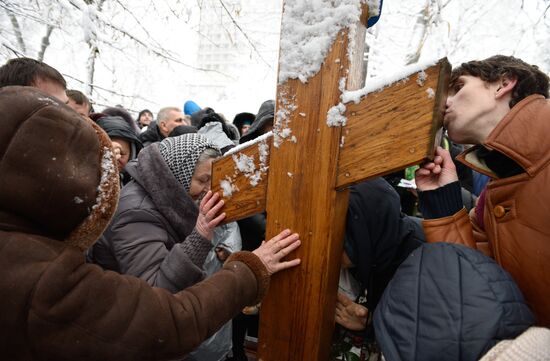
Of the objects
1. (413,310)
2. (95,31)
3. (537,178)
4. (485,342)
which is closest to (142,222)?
(413,310)

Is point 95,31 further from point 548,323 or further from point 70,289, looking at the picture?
point 548,323

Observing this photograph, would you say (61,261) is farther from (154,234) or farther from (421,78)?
(421,78)

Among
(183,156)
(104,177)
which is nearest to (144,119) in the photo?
(183,156)

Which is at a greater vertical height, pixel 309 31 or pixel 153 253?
pixel 309 31

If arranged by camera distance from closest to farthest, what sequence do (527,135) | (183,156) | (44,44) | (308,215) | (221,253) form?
1. (527,135)
2. (308,215)
3. (183,156)
4. (221,253)
5. (44,44)

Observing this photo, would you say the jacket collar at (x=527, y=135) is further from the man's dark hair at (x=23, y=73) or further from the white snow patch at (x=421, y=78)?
the man's dark hair at (x=23, y=73)

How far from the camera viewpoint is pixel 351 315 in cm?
122

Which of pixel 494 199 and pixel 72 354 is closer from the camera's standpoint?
pixel 72 354

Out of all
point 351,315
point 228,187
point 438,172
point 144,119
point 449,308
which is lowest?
point 351,315

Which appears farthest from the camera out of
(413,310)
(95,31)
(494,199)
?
Answer: (95,31)

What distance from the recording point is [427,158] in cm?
78

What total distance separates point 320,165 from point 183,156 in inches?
38.7

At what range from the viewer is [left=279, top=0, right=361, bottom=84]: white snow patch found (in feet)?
2.82

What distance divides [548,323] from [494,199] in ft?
1.14
